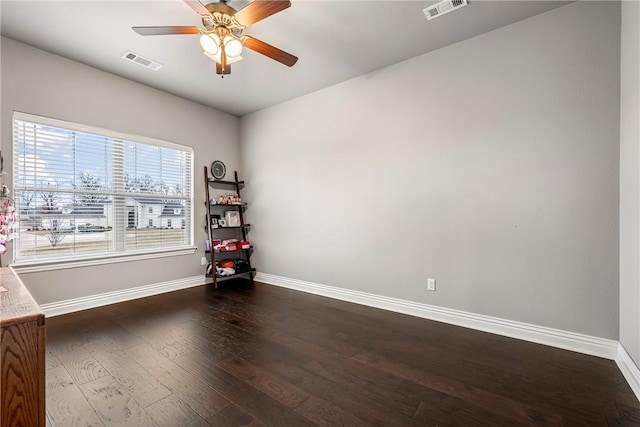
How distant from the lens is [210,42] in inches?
84.4

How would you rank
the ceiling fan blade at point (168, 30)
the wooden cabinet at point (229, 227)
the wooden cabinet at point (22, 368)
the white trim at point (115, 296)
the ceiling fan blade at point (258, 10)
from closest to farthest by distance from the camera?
the wooden cabinet at point (22, 368) < the ceiling fan blade at point (258, 10) < the ceiling fan blade at point (168, 30) < the white trim at point (115, 296) < the wooden cabinet at point (229, 227)

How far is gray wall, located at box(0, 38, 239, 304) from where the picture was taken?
2.74 m

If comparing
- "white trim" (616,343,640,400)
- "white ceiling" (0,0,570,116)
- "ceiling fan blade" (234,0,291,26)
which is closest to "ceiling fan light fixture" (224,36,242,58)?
"ceiling fan blade" (234,0,291,26)

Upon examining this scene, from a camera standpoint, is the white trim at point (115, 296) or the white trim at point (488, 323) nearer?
the white trim at point (488, 323)

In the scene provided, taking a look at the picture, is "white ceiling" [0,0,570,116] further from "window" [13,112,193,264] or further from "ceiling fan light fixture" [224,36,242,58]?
"window" [13,112,193,264]

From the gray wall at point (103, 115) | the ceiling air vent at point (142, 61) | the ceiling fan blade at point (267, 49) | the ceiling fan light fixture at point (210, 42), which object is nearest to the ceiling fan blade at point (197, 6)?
the ceiling fan light fixture at point (210, 42)

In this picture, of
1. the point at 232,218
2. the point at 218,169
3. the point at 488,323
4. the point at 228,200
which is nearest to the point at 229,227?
the point at 232,218

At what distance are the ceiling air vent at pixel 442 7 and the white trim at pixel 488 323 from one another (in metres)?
2.75

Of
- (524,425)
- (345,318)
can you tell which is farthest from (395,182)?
(524,425)

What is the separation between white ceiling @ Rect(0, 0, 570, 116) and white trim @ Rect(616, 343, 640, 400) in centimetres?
273

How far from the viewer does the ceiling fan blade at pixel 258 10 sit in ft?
5.98

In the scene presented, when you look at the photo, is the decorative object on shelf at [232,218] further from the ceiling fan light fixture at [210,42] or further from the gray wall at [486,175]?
the ceiling fan light fixture at [210,42]

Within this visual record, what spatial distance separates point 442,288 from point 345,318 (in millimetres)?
1056

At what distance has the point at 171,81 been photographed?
351 centimetres
